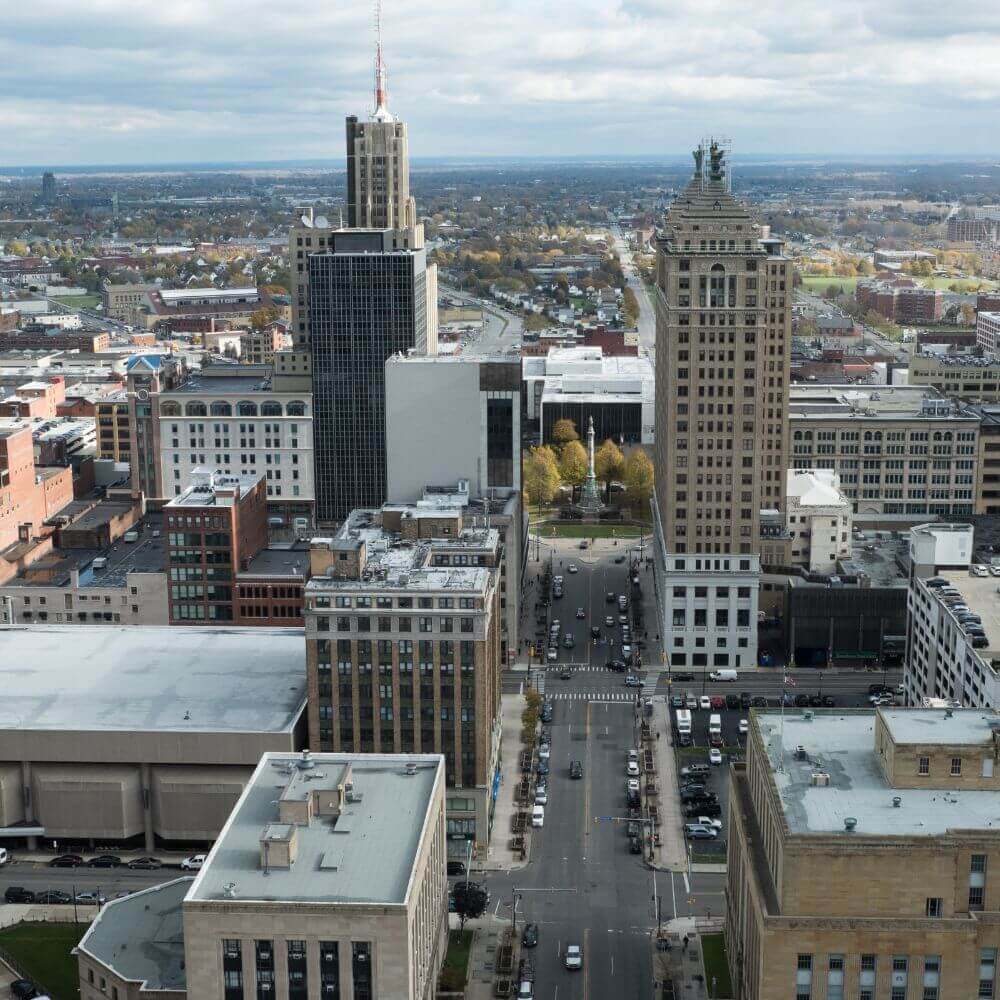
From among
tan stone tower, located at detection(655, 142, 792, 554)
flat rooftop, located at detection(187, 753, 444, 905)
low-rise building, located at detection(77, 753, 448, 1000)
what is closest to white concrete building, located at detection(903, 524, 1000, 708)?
tan stone tower, located at detection(655, 142, 792, 554)

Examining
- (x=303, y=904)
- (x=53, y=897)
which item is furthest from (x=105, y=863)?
(x=303, y=904)

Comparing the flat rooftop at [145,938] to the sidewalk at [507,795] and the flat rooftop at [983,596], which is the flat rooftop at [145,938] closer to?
the sidewalk at [507,795]

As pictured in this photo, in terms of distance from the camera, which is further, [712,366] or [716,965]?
[712,366]

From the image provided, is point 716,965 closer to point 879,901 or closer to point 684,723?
point 879,901

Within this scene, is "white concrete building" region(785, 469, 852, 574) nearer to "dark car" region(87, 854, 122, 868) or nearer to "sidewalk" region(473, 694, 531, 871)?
"sidewalk" region(473, 694, 531, 871)

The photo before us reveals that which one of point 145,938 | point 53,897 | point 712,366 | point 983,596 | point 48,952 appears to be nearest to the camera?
point 145,938

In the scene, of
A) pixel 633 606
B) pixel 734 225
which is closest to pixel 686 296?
pixel 734 225

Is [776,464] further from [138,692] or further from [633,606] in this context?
[138,692]
